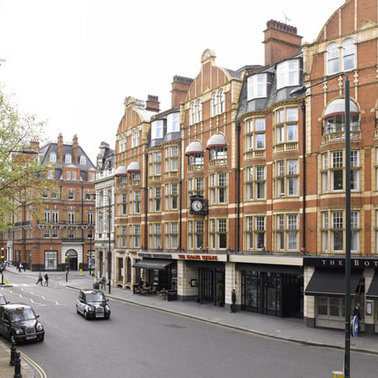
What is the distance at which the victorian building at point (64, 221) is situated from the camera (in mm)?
80312

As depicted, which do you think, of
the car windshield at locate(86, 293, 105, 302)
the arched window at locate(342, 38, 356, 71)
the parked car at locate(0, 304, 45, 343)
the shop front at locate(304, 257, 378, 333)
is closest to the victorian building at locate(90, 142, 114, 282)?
the car windshield at locate(86, 293, 105, 302)

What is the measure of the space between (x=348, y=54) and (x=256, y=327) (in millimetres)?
16290

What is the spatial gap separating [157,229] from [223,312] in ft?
44.9

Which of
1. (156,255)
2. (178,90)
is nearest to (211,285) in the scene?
(156,255)

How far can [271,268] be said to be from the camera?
99.6 ft

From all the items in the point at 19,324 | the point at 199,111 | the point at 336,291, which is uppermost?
the point at 199,111

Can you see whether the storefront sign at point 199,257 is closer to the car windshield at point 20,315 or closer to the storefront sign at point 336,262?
the storefront sign at point 336,262

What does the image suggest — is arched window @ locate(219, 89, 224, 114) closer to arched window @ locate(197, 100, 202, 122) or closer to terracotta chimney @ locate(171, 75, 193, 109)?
arched window @ locate(197, 100, 202, 122)

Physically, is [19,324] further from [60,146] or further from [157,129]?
[60,146]

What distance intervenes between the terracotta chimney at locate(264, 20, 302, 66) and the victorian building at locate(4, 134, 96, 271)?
→ 5242 cm

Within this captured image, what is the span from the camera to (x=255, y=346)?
21984mm

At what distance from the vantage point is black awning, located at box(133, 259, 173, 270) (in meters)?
41.0

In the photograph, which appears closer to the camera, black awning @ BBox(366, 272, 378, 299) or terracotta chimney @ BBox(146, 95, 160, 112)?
black awning @ BBox(366, 272, 378, 299)

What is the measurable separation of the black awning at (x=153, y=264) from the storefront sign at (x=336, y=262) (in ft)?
53.6
